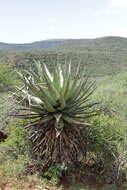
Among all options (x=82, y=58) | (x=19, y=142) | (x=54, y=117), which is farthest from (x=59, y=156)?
(x=82, y=58)

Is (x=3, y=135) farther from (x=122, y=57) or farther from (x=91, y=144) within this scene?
(x=122, y=57)

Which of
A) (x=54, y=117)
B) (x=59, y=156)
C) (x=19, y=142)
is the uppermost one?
(x=54, y=117)

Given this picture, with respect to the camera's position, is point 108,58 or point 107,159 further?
point 108,58

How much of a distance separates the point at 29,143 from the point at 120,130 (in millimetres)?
2090

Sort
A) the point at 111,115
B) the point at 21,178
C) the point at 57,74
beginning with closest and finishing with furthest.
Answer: the point at 21,178 → the point at 57,74 → the point at 111,115

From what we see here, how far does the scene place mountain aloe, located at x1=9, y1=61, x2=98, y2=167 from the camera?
5730 mm

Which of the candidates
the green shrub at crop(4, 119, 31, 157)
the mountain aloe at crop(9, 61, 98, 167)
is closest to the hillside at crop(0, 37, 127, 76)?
the green shrub at crop(4, 119, 31, 157)

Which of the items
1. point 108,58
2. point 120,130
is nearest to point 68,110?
point 120,130

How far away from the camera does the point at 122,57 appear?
236ft

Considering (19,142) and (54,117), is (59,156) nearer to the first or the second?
(54,117)

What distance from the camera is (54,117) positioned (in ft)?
19.1

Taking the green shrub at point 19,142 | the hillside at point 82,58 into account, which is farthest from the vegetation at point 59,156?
the hillside at point 82,58

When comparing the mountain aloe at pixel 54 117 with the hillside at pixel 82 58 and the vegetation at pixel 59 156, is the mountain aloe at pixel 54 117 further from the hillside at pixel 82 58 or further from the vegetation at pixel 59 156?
the hillside at pixel 82 58

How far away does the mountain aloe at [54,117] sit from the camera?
226 inches
